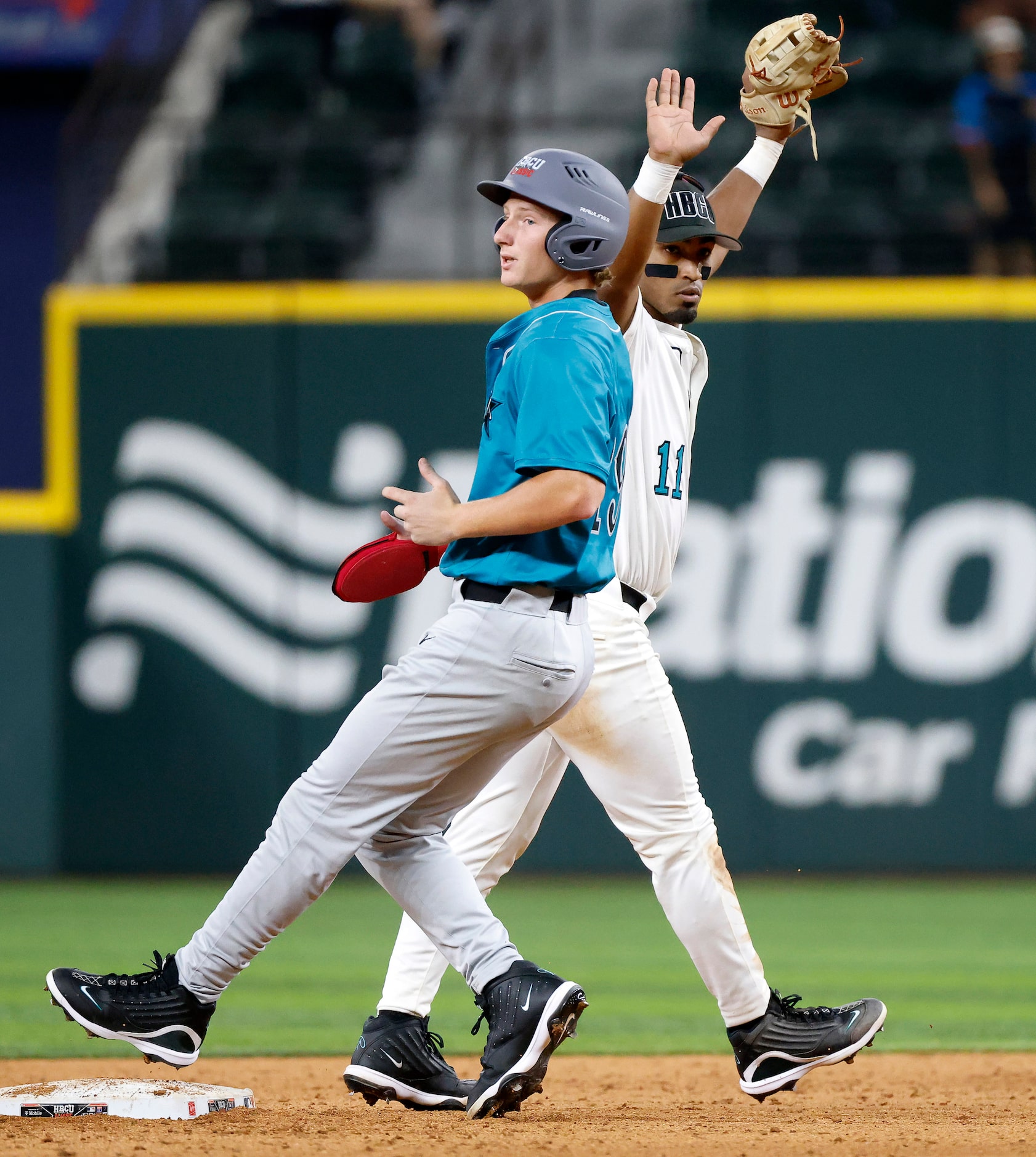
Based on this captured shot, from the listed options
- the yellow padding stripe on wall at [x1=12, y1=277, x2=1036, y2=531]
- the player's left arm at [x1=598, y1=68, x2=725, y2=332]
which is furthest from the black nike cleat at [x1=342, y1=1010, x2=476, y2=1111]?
the yellow padding stripe on wall at [x1=12, y1=277, x2=1036, y2=531]

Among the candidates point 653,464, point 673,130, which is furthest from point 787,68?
point 653,464

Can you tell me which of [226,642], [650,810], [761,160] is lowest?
[226,642]

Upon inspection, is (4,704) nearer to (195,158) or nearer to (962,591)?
(195,158)

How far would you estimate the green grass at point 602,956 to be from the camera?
5.38m

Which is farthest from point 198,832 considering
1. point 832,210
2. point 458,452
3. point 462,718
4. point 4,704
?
point 462,718

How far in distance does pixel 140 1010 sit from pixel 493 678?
1006 millimetres

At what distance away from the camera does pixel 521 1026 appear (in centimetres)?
354

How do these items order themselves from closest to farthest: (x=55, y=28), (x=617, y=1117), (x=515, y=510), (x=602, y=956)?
1. (x=515, y=510)
2. (x=617, y=1117)
3. (x=602, y=956)
4. (x=55, y=28)

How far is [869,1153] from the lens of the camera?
334cm

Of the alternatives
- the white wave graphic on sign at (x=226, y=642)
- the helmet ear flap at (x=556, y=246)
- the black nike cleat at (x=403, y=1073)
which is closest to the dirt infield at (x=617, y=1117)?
the black nike cleat at (x=403, y=1073)

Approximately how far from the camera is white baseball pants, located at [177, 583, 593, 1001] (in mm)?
3535

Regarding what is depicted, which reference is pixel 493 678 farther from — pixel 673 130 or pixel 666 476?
pixel 673 130

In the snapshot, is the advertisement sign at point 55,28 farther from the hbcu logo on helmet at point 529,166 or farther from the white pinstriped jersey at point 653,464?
the hbcu logo on helmet at point 529,166

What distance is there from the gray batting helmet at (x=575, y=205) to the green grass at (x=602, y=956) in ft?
8.33
